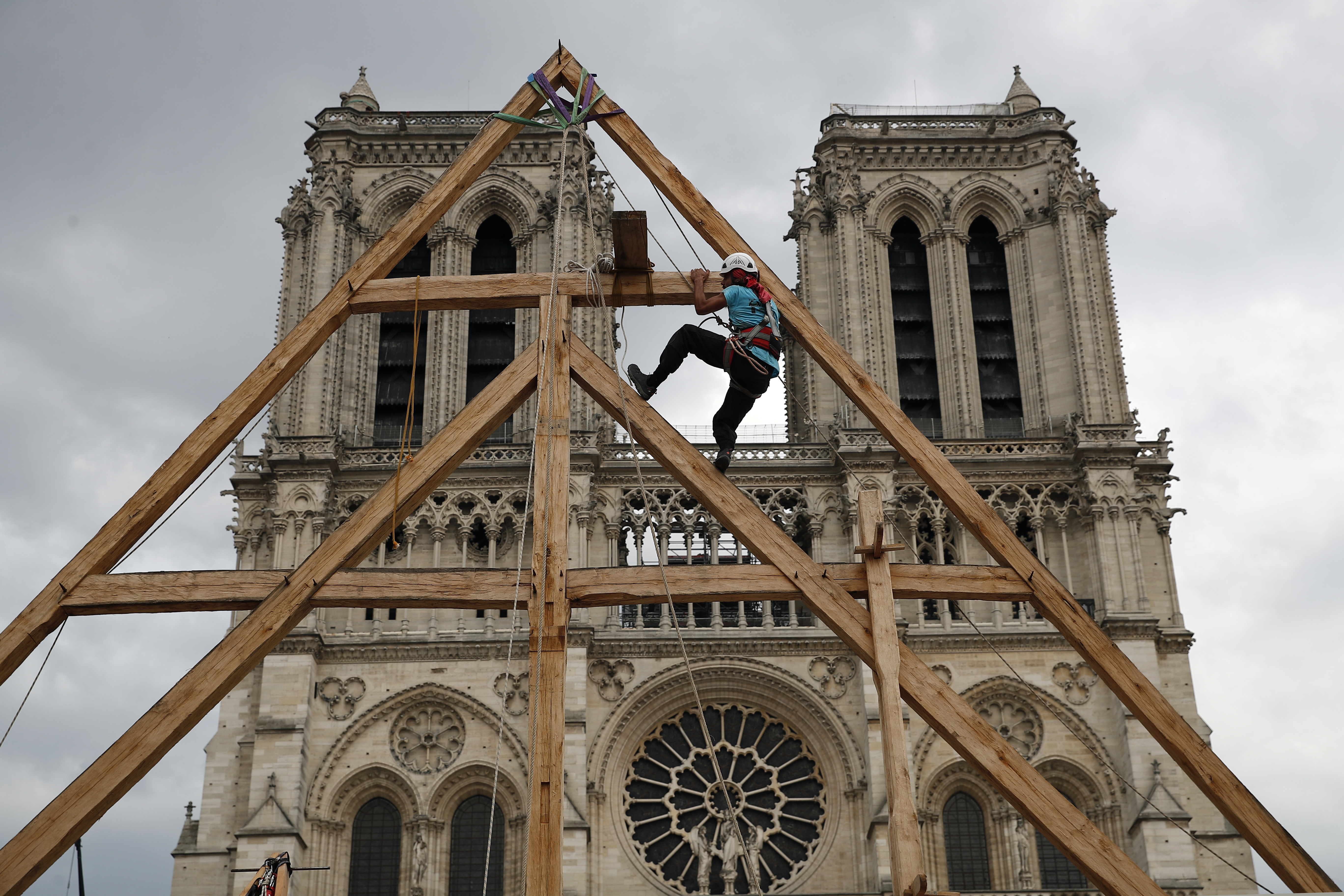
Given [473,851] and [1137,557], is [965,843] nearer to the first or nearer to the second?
[1137,557]

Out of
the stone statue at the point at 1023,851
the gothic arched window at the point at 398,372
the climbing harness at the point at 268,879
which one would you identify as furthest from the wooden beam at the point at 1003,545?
the gothic arched window at the point at 398,372

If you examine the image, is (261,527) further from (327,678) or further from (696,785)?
Answer: (696,785)

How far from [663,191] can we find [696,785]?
69.0ft

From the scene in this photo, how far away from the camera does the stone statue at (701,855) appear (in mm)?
30109

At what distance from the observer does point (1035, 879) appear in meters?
30.2

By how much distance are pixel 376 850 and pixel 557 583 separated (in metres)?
21.4

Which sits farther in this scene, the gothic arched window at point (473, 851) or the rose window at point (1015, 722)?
the rose window at point (1015, 722)

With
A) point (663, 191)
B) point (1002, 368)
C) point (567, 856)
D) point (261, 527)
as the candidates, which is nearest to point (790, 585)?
point (663, 191)

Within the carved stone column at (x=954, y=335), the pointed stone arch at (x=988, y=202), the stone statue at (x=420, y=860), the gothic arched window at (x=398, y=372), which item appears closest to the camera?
the stone statue at (x=420, y=860)

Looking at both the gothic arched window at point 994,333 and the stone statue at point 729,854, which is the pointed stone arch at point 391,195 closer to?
the gothic arched window at point 994,333

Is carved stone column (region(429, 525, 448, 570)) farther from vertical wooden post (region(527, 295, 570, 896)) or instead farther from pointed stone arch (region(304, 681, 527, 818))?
vertical wooden post (region(527, 295, 570, 896))

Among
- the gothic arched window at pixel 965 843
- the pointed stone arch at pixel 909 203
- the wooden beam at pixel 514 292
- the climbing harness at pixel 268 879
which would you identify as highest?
the pointed stone arch at pixel 909 203

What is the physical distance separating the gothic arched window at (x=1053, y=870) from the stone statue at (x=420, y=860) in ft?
39.4

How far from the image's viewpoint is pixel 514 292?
12.4m
